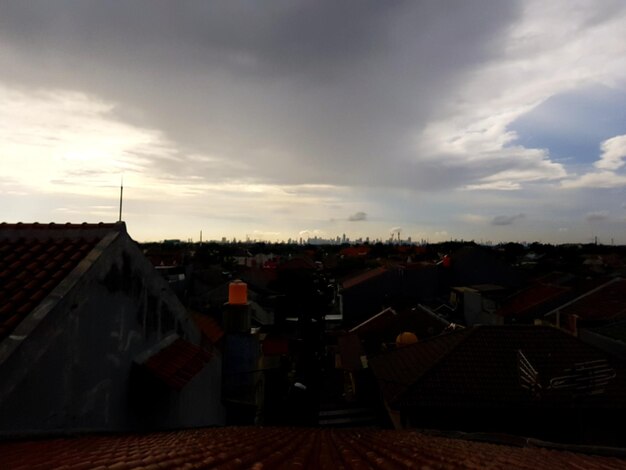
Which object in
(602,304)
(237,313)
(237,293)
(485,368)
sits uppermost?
(237,293)

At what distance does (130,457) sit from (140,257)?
171 inches

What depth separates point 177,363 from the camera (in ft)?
26.3

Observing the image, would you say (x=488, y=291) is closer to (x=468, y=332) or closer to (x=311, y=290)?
(x=311, y=290)

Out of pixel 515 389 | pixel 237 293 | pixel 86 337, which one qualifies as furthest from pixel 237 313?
pixel 515 389

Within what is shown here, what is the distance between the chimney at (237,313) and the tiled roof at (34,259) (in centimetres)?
571

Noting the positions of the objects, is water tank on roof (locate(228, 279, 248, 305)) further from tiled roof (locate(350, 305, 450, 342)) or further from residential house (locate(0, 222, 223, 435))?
tiled roof (locate(350, 305, 450, 342))

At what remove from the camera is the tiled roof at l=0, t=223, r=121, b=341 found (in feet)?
18.4

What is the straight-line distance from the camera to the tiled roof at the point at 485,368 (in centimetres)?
1196

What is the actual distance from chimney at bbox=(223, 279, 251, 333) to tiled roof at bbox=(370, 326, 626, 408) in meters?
4.80

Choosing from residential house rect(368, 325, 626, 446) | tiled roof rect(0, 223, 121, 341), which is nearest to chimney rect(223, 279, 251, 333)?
residential house rect(368, 325, 626, 446)

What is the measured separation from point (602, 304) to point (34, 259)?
93.1 feet

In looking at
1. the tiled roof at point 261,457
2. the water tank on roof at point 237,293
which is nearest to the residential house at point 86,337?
the tiled roof at point 261,457

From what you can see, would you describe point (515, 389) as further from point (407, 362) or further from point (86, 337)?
point (86, 337)

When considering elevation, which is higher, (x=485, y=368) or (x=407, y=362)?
(x=485, y=368)
